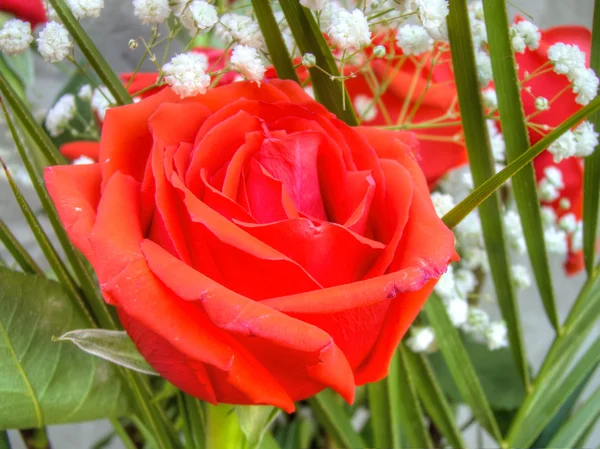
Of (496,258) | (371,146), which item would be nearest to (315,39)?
(371,146)

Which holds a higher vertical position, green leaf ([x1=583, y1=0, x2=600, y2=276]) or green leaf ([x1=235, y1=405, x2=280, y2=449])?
green leaf ([x1=235, y1=405, x2=280, y2=449])

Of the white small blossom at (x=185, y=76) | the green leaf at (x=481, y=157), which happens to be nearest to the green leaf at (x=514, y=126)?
the green leaf at (x=481, y=157)

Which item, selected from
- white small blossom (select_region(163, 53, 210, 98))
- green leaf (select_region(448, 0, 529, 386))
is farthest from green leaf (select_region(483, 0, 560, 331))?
white small blossom (select_region(163, 53, 210, 98))

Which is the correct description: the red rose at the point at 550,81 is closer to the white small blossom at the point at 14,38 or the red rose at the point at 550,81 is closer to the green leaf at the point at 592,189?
the green leaf at the point at 592,189

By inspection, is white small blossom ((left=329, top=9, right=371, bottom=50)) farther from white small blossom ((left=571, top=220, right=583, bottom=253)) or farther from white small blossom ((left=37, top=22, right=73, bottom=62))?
white small blossom ((left=571, top=220, right=583, bottom=253))

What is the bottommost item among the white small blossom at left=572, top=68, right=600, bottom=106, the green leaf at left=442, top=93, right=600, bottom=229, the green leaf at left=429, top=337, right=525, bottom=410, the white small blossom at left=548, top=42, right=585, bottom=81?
the green leaf at left=429, top=337, right=525, bottom=410

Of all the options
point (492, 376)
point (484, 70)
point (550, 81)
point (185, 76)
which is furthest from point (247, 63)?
point (492, 376)
